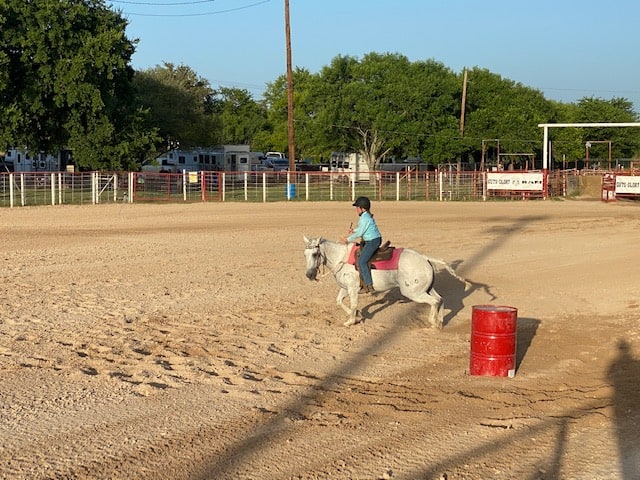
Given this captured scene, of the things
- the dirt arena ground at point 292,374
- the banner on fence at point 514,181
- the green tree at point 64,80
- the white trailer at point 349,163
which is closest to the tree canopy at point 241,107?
the green tree at point 64,80

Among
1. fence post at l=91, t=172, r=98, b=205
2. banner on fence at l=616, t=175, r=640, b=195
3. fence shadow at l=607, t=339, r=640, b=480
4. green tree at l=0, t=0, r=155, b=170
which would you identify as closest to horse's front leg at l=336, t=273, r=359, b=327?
fence shadow at l=607, t=339, r=640, b=480

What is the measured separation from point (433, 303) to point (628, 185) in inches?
1357

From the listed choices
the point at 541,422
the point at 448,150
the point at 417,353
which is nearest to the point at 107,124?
the point at 448,150

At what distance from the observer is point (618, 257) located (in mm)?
19016

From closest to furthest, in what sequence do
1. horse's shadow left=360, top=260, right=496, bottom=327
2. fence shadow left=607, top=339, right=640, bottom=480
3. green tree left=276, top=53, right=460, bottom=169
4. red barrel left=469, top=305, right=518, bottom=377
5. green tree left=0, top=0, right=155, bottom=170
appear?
fence shadow left=607, top=339, right=640, bottom=480, red barrel left=469, top=305, right=518, bottom=377, horse's shadow left=360, top=260, right=496, bottom=327, green tree left=0, top=0, right=155, bottom=170, green tree left=276, top=53, right=460, bottom=169

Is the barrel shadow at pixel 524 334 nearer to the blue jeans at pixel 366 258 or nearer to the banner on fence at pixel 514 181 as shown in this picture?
the blue jeans at pixel 366 258

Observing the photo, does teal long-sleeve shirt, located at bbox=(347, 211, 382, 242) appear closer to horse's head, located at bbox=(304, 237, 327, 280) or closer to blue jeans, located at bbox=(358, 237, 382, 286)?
blue jeans, located at bbox=(358, 237, 382, 286)

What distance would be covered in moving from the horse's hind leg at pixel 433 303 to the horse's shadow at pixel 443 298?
0.35m

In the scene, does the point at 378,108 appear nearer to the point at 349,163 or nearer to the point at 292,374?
the point at 349,163

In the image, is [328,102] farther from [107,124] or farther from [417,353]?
[417,353]

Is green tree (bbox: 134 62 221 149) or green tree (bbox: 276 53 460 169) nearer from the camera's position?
green tree (bbox: 134 62 221 149)

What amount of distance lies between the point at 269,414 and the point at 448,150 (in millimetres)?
67247

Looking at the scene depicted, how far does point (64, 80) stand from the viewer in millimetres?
45406

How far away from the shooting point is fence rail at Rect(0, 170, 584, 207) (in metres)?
39.6
